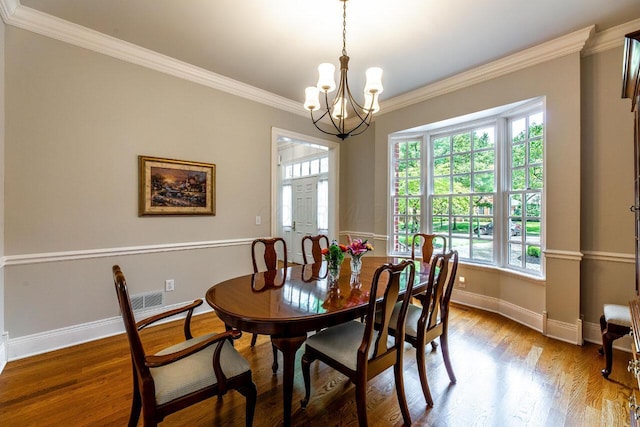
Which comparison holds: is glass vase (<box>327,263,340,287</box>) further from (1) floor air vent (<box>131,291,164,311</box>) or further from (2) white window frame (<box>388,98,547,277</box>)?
(2) white window frame (<box>388,98,547,277</box>)

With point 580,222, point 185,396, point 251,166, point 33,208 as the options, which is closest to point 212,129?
point 251,166

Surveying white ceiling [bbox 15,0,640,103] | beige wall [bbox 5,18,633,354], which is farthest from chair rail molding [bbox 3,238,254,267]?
white ceiling [bbox 15,0,640,103]

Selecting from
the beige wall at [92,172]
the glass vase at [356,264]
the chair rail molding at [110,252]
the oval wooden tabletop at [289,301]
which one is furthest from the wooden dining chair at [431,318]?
the beige wall at [92,172]

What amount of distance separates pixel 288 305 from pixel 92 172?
236 cm

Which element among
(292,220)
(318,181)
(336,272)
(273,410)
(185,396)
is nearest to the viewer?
(185,396)

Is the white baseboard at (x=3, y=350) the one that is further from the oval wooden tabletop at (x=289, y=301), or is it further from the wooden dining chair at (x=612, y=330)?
the wooden dining chair at (x=612, y=330)

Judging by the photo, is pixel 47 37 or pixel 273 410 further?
pixel 47 37

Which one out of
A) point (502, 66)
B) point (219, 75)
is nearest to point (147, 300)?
point (219, 75)

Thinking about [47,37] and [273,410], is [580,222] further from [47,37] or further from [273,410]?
[47,37]

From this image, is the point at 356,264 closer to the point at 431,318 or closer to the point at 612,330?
the point at 431,318

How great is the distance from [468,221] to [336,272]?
8.02 ft

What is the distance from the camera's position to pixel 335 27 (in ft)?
7.99

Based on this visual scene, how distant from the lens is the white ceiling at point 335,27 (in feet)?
7.20

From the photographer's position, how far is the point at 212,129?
3.35 metres
